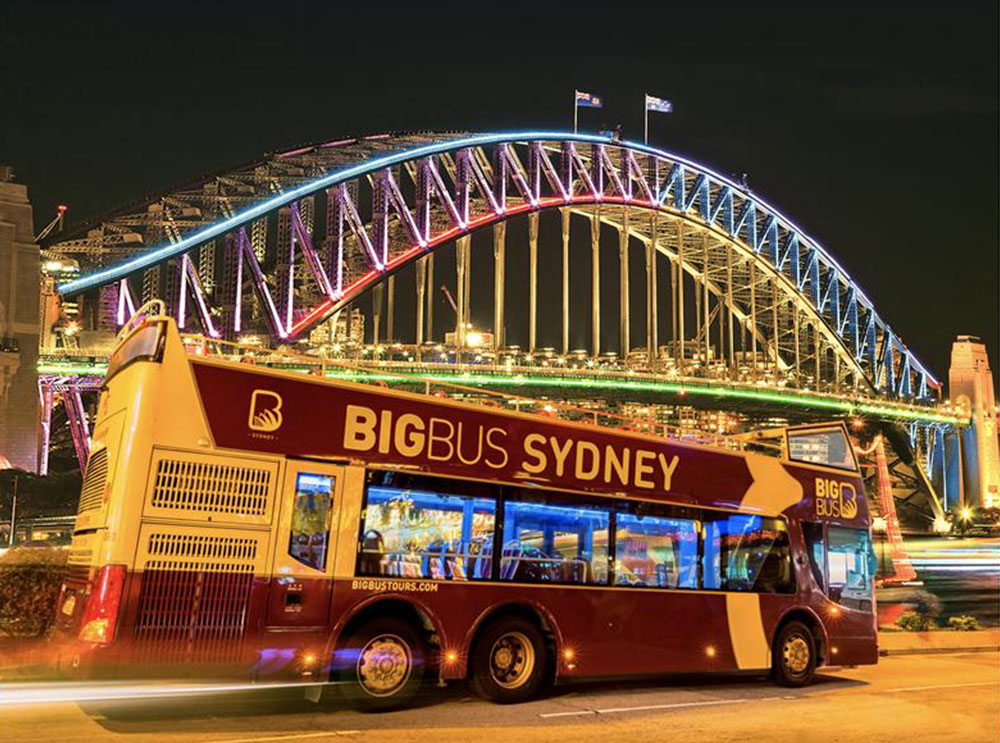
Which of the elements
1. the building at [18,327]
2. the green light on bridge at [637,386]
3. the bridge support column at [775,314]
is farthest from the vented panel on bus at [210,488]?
the bridge support column at [775,314]

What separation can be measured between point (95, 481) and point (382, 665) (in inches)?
125

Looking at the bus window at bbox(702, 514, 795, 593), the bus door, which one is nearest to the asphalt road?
the bus door

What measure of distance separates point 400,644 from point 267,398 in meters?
2.72

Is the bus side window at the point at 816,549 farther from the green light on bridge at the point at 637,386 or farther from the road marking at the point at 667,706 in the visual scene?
the green light on bridge at the point at 637,386

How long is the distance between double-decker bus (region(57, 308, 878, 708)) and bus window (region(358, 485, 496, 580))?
20mm

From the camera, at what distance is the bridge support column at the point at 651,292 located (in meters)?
79.9

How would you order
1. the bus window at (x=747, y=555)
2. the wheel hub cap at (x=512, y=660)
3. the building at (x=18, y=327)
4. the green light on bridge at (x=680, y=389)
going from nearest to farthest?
1. the wheel hub cap at (x=512, y=660)
2. the bus window at (x=747, y=555)
3. the building at (x=18, y=327)
4. the green light on bridge at (x=680, y=389)

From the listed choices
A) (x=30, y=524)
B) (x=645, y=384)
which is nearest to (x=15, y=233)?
(x=30, y=524)

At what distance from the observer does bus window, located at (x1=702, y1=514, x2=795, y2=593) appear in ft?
41.2

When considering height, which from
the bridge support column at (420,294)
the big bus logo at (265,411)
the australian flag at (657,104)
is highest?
Answer: the australian flag at (657,104)

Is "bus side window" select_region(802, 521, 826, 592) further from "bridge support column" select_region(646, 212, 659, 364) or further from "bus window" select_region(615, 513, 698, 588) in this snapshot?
"bridge support column" select_region(646, 212, 659, 364)

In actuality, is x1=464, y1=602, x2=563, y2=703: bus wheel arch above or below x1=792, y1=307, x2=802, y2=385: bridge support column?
below

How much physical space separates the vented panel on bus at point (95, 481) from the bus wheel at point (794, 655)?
28.8ft

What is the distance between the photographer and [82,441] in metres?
52.2
